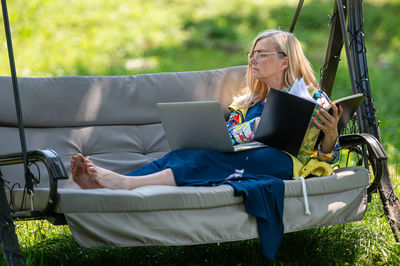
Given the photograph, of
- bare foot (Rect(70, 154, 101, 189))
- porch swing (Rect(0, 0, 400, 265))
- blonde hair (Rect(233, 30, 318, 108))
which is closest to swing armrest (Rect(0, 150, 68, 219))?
porch swing (Rect(0, 0, 400, 265))

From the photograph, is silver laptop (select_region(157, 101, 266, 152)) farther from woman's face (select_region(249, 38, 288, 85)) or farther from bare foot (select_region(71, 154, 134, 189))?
woman's face (select_region(249, 38, 288, 85))

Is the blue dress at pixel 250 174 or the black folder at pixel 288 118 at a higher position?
the black folder at pixel 288 118

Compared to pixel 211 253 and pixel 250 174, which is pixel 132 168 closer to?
pixel 211 253

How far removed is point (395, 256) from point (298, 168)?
67 centimetres

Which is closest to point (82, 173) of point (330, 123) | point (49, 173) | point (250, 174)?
point (49, 173)

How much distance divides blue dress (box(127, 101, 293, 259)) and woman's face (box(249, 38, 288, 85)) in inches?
21.2

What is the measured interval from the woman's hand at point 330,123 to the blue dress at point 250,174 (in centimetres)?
22

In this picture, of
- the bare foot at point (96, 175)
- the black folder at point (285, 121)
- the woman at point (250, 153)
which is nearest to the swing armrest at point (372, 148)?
the woman at point (250, 153)

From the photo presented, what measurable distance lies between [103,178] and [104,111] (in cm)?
86

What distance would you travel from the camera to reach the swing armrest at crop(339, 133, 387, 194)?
279cm

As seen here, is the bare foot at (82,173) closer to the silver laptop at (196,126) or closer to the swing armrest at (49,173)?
the swing armrest at (49,173)

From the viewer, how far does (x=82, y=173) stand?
8.65 ft

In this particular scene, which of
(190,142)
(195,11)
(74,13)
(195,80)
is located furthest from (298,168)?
(195,11)

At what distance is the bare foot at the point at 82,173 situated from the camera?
261 centimetres
